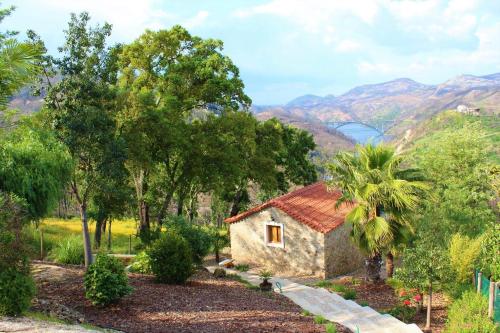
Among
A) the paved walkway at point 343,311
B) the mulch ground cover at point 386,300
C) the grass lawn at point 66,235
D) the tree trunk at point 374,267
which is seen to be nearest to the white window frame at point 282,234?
the mulch ground cover at point 386,300

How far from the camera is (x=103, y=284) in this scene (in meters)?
12.1

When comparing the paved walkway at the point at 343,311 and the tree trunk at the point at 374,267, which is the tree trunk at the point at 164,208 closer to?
the paved walkway at the point at 343,311

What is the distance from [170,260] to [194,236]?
493cm

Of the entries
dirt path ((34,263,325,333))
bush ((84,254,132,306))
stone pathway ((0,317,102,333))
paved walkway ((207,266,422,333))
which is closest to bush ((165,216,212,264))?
paved walkway ((207,266,422,333))

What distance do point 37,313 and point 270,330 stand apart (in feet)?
18.1

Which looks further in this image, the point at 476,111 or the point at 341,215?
the point at 476,111

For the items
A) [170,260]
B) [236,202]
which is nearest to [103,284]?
[170,260]

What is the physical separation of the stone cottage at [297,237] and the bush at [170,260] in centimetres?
839

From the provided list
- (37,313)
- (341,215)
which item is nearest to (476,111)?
(341,215)

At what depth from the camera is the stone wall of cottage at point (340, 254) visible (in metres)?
22.9

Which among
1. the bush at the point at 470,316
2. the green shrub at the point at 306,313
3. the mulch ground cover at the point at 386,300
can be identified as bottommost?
the mulch ground cover at the point at 386,300

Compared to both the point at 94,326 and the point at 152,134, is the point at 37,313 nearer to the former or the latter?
the point at 94,326

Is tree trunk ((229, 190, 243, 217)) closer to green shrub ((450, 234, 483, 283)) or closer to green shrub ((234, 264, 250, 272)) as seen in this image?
green shrub ((234, 264, 250, 272))

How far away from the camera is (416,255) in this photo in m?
14.7
